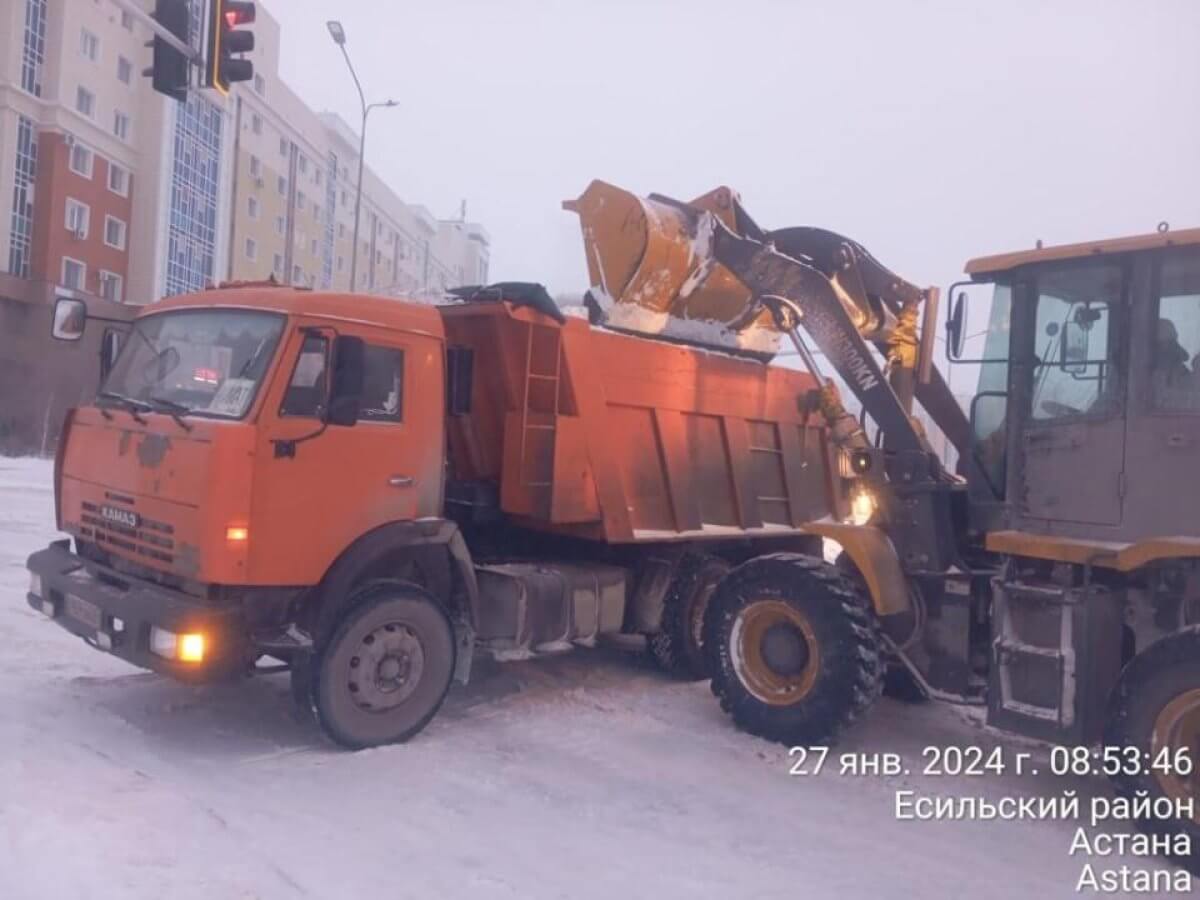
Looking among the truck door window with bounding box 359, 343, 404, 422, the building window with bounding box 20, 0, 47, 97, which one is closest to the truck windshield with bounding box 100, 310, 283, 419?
the truck door window with bounding box 359, 343, 404, 422

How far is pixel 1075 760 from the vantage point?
677cm

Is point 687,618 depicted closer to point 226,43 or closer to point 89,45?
point 226,43

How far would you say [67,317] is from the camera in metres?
7.20

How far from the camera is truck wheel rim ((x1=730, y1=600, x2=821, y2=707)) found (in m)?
7.10

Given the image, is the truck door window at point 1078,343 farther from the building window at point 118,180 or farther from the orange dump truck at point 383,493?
the building window at point 118,180

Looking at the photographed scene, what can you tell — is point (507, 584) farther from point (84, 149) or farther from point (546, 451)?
point (84, 149)

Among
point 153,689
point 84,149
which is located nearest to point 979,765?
point 153,689

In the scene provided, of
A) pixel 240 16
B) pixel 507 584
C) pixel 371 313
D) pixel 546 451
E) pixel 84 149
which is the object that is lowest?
pixel 507 584

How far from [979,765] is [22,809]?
221 inches

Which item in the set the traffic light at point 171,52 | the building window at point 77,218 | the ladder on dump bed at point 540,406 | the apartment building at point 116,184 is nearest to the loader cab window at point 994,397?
the ladder on dump bed at point 540,406

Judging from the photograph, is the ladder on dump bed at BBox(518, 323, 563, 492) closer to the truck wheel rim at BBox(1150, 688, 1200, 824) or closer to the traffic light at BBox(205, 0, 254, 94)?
the truck wheel rim at BBox(1150, 688, 1200, 824)

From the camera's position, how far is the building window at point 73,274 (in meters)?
39.0

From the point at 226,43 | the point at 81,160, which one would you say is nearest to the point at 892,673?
the point at 226,43

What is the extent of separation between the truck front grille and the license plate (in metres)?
0.36
